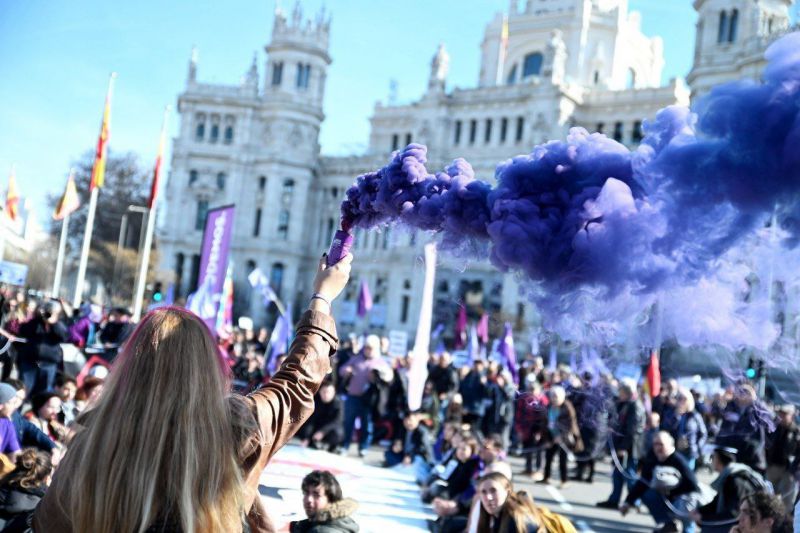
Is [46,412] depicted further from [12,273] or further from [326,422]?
[12,273]

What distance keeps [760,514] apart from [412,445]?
9395mm

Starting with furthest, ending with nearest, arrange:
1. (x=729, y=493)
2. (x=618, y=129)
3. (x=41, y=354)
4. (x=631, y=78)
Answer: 1. (x=631, y=78)
2. (x=618, y=129)
3. (x=41, y=354)
4. (x=729, y=493)

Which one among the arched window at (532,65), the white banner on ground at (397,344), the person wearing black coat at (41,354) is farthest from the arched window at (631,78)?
the person wearing black coat at (41,354)

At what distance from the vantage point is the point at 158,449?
7.13 feet

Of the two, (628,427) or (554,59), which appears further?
(554,59)

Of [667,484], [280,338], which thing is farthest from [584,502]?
[280,338]

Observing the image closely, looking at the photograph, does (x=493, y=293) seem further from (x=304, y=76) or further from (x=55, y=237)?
(x=55, y=237)

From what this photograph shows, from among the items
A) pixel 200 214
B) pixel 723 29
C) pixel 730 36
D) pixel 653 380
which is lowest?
pixel 653 380

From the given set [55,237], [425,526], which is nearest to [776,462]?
[425,526]

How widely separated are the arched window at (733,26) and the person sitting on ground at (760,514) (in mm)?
48058

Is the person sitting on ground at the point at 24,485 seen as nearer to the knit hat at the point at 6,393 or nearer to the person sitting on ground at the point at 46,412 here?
the knit hat at the point at 6,393

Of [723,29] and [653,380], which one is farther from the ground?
[723,29]

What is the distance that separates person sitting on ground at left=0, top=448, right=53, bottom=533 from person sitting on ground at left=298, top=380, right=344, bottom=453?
872 centimetres

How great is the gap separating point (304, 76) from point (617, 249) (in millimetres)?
68846
